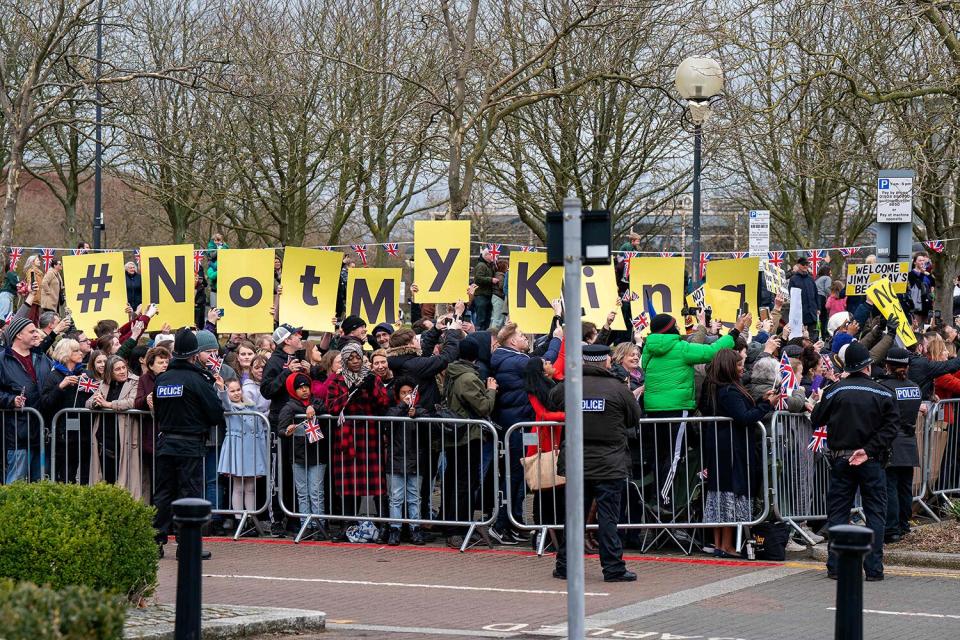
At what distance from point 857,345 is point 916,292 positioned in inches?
544

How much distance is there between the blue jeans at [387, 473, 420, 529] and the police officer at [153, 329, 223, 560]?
5.96ft

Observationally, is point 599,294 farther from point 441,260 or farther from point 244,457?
point 244,457

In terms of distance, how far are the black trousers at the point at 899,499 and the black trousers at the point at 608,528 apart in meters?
2.81

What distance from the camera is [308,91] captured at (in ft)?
109

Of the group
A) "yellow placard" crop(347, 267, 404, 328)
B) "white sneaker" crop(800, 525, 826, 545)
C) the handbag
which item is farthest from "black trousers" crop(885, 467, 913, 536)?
"yellow placard" crop(347, 267, 404, 328)

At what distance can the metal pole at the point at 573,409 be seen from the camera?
23.1 feet

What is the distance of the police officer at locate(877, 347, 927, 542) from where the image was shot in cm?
1238

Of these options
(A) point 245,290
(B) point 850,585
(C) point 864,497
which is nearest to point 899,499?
(C) point 864,497

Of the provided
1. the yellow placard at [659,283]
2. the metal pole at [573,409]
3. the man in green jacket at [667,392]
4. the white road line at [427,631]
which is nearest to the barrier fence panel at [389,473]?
the man in green jacket at [667,392]

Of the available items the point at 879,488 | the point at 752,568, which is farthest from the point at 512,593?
the point at 879,488

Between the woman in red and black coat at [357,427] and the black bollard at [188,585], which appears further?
the woman in red and black coat at [357,427]

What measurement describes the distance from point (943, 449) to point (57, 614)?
1064 centimetres

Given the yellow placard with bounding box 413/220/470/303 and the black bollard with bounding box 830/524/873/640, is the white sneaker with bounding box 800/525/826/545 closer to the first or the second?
the yellow placard with bounding box 413/220/470/303

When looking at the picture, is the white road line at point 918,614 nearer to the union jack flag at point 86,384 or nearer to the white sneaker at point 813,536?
the white sneaker at point 813,536
